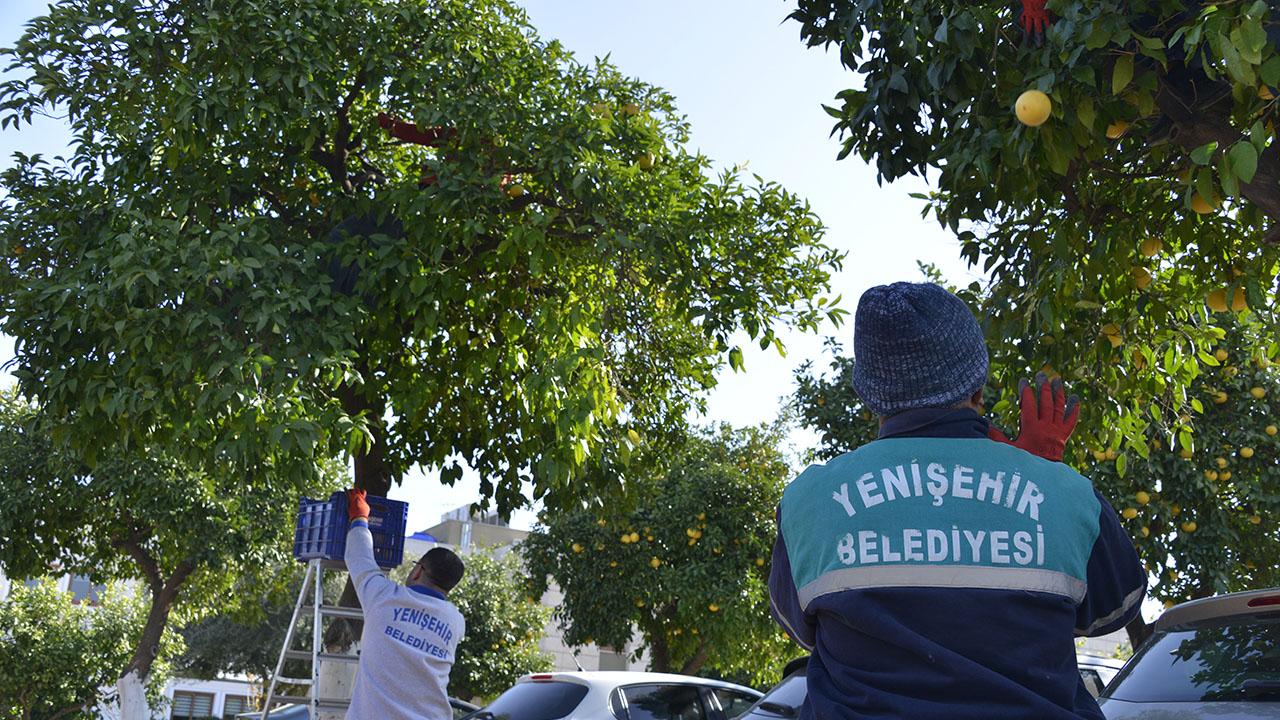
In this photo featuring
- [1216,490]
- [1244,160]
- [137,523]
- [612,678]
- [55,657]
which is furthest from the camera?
[55,657]

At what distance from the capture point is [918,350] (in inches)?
85.4

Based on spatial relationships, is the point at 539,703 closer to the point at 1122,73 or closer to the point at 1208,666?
the point at 1208,666

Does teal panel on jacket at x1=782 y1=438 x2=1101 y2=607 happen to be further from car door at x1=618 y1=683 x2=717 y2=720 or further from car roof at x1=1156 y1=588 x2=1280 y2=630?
car door at x1=618 y1=683 x2=717 y2=720

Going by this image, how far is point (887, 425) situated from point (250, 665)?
3774 centimetres

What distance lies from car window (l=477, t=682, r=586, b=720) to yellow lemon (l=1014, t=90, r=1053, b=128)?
6105mm

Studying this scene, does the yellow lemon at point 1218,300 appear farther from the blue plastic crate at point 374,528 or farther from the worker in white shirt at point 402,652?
the blue plastic crate at point 374,528

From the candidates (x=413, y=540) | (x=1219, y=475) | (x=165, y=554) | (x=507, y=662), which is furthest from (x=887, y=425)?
(x=413, y=540)

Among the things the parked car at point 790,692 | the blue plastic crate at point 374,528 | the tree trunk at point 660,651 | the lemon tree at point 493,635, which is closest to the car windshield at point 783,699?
the parked car at point 790,692

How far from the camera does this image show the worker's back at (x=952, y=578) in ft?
6.05

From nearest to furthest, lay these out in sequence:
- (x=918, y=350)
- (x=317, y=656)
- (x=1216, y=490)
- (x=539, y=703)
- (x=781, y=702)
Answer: (x=918, y=350) → (x=781, y=702) → (x=317, y=656) → (x=539, y=703) → (x=1216, y=490)

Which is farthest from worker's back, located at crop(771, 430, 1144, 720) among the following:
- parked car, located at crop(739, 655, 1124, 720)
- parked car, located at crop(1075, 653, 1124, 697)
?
parked car, located at crop(1075, 653, 1124, 697)

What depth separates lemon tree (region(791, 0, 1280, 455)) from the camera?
4.23 m

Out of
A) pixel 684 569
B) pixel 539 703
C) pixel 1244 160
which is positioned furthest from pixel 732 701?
pixel 684 569

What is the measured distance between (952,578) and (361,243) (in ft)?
23.4
